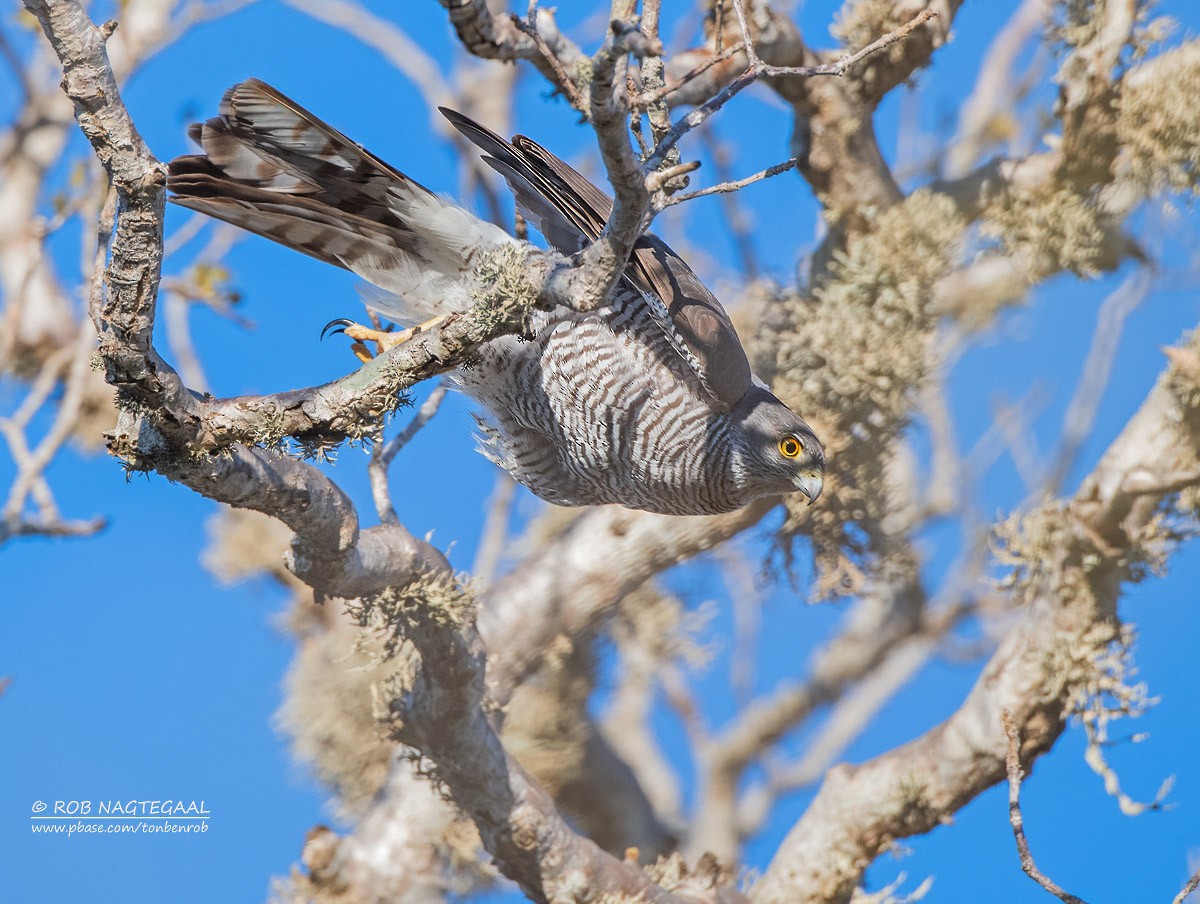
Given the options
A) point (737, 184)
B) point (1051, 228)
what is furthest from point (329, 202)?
point (1051, 228)

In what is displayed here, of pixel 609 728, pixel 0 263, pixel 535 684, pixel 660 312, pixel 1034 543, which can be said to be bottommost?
pixel 1034 543

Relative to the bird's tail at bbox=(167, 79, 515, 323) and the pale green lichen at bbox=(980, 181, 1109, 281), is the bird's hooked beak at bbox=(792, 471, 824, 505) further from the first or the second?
the pale green lichen at bbox=(980, 181, 1109, 281)

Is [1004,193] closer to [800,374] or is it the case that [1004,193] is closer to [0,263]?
[800,374]

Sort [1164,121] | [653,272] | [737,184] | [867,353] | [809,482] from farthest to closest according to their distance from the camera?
[867,353], [1164,121], [809,482], [653,272], [737,184]

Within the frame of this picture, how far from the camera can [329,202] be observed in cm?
339

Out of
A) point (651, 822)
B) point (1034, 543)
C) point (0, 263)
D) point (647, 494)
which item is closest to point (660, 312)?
point (647, 494)

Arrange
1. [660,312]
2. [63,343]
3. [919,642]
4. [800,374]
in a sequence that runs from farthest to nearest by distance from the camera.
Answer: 1. [919,642]
2. [63,343]
3. [800,374]
4. [660,312]

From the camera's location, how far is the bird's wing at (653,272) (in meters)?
3.44

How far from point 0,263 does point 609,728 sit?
6.16 metres

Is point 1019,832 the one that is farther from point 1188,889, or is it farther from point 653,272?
point 653,272

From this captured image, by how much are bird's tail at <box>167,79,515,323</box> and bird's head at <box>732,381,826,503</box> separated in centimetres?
103

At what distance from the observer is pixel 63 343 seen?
6.94 m

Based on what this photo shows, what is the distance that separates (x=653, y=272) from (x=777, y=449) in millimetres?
711

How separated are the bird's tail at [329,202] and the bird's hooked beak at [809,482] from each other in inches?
49.1
